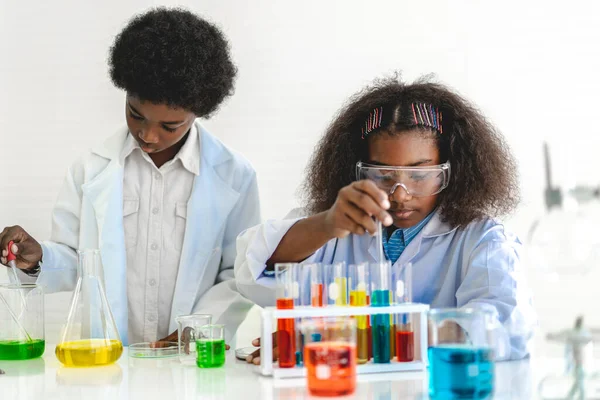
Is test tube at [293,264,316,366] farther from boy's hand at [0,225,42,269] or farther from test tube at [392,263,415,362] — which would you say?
boy's hand at [0,225,42,269]

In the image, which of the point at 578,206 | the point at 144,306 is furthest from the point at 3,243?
the point at 578,206

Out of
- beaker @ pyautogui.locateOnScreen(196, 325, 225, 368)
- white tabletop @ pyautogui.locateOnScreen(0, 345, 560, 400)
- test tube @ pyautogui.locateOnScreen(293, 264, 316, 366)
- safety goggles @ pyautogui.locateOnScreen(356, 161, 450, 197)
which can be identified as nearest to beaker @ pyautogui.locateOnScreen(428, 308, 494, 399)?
white tabletop @ pyautogui.locateOnScreen(0, 345, 560, 400)

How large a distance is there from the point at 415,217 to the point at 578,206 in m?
0.92

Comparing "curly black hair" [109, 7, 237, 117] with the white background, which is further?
the white background

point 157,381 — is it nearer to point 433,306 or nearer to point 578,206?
point 433,306

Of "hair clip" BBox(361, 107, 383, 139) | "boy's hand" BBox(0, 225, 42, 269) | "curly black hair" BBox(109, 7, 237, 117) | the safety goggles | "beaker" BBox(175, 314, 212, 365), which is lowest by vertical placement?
"beaker" BBox(175, 314, 212, 365)

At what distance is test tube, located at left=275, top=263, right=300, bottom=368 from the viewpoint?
1586mm

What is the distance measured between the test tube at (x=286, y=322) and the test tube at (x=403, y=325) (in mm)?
219

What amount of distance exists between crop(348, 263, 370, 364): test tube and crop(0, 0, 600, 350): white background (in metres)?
1.76

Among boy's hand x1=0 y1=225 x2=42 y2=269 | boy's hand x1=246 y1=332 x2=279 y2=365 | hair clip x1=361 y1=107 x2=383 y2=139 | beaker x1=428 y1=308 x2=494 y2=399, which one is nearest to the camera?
beaker x1=428 y1=308 x2=494 y2=399

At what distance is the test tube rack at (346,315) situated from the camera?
1.57 metres

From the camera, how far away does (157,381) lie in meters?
1.64

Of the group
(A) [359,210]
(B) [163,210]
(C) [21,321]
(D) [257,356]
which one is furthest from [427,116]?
(C) [21,321]

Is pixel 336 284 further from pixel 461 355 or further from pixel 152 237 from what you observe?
pixel 152 237
